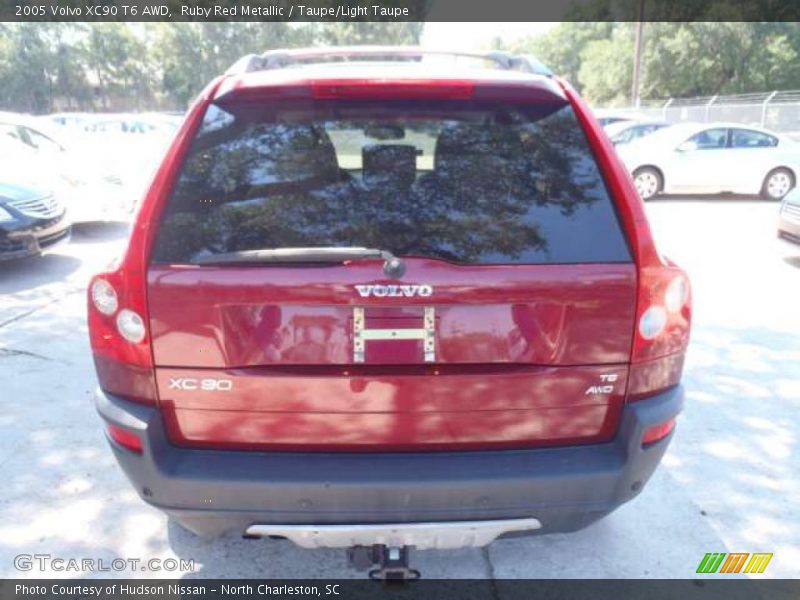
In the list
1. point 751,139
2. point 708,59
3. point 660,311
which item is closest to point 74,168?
point 660,311

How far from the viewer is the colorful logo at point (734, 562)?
2.75m

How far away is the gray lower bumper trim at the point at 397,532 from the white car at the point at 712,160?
480 inches

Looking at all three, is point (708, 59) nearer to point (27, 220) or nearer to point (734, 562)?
point (27, 220)

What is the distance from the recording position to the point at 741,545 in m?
2.88

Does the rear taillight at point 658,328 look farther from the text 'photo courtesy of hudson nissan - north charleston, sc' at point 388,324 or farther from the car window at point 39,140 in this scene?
the car window at point 39,140

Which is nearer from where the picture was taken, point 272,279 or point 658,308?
point 272,279

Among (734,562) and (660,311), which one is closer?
(660,311)

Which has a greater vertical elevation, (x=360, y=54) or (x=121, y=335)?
(x=360, y=54)

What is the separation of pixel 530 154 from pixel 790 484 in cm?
241

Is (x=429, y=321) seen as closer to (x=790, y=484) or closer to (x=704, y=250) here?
(x=790, y=484)

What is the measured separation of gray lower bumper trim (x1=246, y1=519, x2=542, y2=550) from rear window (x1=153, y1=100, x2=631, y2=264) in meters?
0.84

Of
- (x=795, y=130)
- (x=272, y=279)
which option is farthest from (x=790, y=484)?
(x=795, y=130)

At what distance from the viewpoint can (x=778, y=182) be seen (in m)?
13.5

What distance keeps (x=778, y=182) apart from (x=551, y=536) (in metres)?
13.2
